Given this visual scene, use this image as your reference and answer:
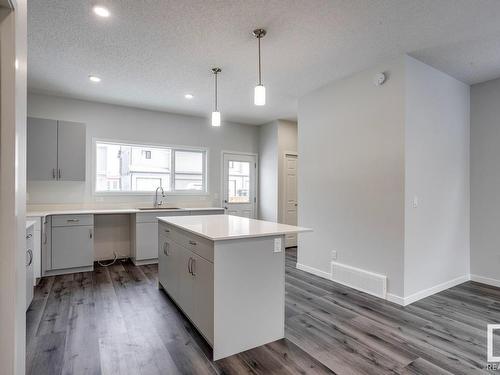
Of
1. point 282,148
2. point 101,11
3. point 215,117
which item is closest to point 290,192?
point 282,148

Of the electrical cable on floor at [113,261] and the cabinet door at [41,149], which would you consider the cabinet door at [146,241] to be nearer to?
the electrical cable on floor at [113,261]

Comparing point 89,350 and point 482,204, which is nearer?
point 89,350

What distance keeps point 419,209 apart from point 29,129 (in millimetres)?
5319

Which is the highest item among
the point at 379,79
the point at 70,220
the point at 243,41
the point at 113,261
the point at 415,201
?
the point at 243,41

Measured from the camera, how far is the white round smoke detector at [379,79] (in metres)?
3.22

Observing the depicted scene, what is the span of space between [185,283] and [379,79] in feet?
10.0

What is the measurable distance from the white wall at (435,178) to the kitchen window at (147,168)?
3927 mm

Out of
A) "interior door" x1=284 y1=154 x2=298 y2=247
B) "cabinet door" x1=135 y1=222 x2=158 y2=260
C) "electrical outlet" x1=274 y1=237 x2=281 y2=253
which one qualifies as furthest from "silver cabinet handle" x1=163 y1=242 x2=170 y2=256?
"interior door" x1=284 y1=154 x2=298 y2=247

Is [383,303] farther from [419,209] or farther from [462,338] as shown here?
[419,209]

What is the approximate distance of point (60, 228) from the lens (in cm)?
408

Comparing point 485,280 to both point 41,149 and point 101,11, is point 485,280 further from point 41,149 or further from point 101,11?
point 41,149

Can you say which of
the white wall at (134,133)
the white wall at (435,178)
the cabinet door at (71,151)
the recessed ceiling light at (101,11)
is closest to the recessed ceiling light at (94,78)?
the cabinet door at (71,151)

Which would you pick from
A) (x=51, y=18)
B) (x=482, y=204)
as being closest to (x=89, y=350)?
(x=51, y=18)

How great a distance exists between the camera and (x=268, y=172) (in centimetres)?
620
